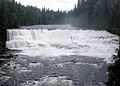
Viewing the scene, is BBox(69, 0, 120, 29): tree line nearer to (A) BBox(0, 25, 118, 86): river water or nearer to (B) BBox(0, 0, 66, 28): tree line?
(A) BBox(0, 25, 118, 86): river water

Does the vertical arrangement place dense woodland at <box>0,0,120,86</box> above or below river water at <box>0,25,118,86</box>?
above

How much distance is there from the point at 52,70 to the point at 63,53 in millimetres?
11028

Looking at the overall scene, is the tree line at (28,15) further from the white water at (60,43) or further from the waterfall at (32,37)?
the white water at (60,43)

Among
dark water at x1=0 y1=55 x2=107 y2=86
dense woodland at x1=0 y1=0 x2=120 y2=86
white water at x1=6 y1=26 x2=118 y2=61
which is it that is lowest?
dark water at x1=0 y1=55 x2=107 y2=86

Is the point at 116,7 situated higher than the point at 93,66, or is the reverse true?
the point at 116,7

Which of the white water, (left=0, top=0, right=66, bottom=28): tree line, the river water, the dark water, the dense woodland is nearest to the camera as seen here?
the dark water

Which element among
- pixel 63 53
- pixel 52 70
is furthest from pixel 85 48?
pixel 52 70

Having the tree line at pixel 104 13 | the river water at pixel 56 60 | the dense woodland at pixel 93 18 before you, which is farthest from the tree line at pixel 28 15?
the tree line at pixel 104 13

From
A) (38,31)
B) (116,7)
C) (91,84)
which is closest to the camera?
(91,84)

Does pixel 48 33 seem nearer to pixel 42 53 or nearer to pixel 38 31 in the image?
pixel 38 31

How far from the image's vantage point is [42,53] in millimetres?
36156

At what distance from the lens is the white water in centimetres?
3703

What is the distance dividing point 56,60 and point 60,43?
14.4 meters

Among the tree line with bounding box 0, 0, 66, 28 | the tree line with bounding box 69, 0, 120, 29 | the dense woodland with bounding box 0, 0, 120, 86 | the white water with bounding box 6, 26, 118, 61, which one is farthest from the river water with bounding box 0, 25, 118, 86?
the tree line with bounding box 0, 0, 66, 28
